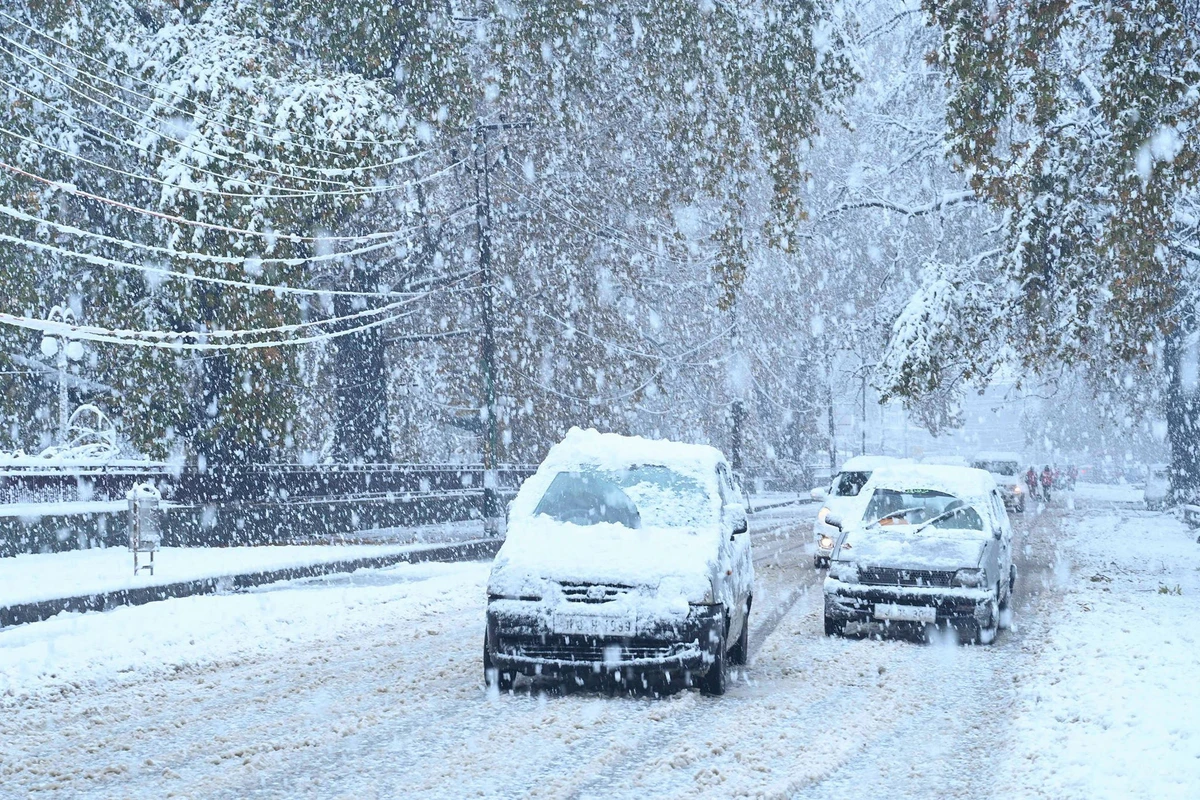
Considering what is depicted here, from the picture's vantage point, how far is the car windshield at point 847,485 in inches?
886

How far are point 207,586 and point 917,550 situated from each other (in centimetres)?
962

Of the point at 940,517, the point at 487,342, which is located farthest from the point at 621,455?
the point at 487,342

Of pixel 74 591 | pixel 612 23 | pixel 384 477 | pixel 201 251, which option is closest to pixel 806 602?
pixel 74 591

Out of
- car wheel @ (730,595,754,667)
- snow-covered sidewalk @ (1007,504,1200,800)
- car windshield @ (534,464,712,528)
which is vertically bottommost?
snow-covered sidewalk @ (1007,504,1200,800)

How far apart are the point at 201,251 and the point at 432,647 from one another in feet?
47.0

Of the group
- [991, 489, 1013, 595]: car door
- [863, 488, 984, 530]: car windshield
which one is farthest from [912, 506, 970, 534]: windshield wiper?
[991, 489, 1013, 595]: car door

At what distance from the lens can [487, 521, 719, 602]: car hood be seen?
9.44m

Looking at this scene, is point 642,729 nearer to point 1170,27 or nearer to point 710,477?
point 710,477

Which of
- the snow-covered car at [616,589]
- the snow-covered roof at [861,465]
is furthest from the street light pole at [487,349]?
the snow-covered car at [616,589]

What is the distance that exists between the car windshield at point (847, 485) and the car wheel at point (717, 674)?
13.0 meters

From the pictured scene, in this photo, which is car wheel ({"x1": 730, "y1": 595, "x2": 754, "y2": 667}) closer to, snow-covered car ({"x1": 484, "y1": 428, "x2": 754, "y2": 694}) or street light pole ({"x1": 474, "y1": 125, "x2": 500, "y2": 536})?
snow-covered car ({"x1": 484, "y1": 428, "x2": 754, "y2": 694})

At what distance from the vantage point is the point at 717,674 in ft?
31.5

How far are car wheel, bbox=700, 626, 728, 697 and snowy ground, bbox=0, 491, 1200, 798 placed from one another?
0.32 ft

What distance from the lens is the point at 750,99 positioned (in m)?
19.7
